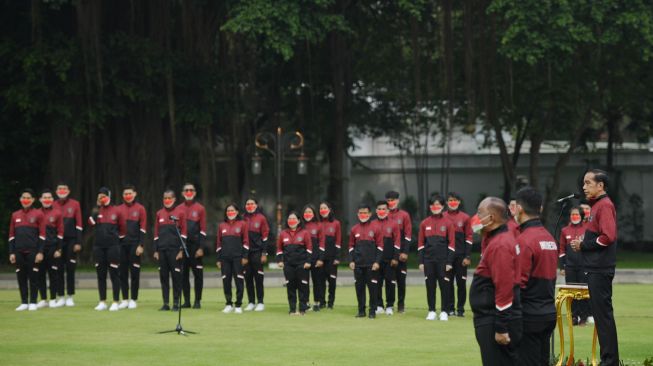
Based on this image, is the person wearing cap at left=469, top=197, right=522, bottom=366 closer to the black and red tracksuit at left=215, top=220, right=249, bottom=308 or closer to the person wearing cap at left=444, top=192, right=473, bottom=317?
the person wearing cap at left=444, top=192, right=473, bottom=317

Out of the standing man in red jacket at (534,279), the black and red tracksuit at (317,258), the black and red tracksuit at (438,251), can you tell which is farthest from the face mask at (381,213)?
the standing man in red jacket at (534,279)

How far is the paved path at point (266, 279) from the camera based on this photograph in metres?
28.7

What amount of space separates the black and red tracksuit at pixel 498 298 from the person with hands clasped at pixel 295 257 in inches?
456

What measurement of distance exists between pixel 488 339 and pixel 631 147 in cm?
4691

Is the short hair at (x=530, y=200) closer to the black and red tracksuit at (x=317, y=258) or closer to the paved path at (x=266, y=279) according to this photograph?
the black and red tracksuit at (x=317, y=258)

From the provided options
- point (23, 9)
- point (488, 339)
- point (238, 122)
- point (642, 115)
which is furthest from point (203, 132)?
point (488, 339)

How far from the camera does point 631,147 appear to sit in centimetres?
5488

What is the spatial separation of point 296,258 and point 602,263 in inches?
375

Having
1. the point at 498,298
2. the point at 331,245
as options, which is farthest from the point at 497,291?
the point at 331,245

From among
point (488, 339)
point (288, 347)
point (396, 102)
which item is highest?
point (396, 102)

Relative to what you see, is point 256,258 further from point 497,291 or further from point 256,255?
point 497,291

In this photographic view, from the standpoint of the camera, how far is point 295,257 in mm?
21484

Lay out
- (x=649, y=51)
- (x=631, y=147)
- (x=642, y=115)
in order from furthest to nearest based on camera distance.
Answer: (x=631, y=147) < (x=642, y=115) < (x=649, y=51)

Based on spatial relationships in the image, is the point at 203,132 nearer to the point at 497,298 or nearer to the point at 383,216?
the point at 383,216
